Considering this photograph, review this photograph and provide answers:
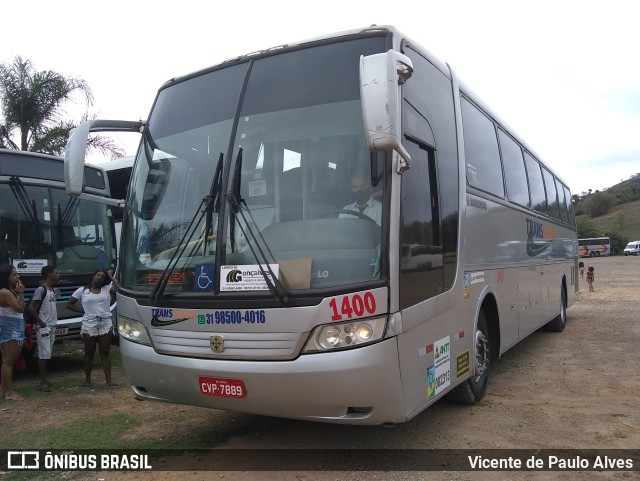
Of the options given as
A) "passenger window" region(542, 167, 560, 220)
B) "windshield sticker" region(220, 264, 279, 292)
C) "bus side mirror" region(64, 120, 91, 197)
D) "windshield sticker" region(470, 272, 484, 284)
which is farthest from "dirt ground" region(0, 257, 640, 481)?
"passenger window" region(542, 167, 560, 220)

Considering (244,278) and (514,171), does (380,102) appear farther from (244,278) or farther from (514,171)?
(514,171)

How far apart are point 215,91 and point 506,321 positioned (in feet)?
14.7

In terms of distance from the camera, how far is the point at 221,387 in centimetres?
401

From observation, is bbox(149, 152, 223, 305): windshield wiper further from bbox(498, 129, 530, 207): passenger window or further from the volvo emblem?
bbox(498, 129, 530, 207): passenger window

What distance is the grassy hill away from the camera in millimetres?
90938

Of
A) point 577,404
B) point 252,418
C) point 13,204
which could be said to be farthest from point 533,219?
point 13,204

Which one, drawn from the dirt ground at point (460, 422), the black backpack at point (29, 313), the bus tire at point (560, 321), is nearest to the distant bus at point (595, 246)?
the bus tire at point (560, 321)

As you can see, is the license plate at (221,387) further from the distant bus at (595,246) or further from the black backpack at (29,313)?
the distant bus at (595,246)

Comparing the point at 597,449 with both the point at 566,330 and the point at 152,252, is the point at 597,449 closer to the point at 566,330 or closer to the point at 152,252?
the point at 152,252

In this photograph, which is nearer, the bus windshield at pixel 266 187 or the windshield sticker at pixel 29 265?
the bus windshield at pixel 266 187

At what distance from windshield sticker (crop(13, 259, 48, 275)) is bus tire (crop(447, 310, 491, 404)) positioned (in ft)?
20.4

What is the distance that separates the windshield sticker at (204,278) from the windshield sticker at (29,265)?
514 centimetres

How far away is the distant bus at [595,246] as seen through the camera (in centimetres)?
6956

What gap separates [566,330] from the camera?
1154 cm
